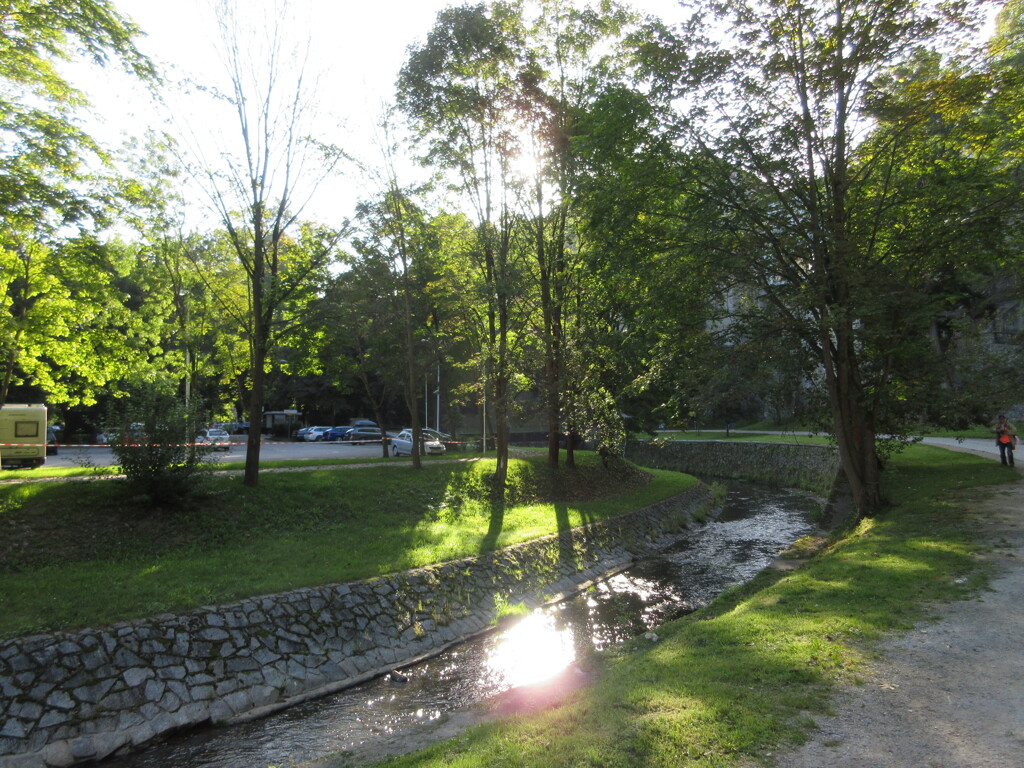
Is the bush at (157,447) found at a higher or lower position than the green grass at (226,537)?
higher

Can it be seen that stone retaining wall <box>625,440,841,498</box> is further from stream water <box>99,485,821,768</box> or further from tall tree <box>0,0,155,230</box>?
tall tree <box>0,0,155,230</box>

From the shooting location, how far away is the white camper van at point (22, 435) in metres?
22.3

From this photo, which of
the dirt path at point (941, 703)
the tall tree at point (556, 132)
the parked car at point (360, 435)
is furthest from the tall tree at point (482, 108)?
the parked car at point (360, 435)

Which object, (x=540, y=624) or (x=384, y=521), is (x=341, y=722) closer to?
(x=540, y=624)

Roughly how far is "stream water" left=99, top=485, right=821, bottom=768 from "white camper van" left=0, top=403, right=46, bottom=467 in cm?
2076

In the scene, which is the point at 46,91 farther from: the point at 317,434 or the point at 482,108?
the point at 317,434

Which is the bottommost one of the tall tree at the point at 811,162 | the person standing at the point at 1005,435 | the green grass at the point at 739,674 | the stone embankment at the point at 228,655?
the stone embankment at the point at 228,655

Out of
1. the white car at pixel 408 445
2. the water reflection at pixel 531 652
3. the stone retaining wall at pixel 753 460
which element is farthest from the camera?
the white car at pixel 408 445

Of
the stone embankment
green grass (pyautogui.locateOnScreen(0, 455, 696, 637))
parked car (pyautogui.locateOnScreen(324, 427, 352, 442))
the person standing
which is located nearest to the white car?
green grass (pyautogui.locateOnScreen(0, 455, 696, 637))

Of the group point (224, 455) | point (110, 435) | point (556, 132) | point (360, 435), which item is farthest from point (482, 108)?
point (360, 435)

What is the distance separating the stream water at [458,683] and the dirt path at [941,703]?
11.7 ft

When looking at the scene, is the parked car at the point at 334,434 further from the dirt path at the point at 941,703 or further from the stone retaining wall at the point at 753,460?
the dirt path at the point at 941,703

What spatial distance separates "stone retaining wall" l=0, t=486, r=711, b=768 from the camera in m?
6.55

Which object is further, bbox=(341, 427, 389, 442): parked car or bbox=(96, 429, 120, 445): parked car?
bbox=(341, 427, 389, 442): parked car
